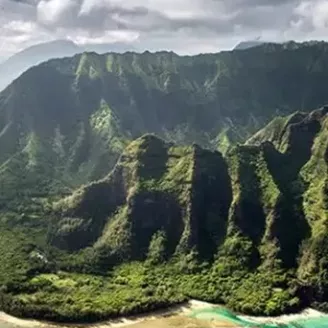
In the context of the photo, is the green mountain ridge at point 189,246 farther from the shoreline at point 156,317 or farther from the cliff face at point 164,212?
the shoreline at point 156,317

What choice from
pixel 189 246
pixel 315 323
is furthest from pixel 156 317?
pixel 315 323

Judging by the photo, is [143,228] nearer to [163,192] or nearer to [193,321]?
[163,192]

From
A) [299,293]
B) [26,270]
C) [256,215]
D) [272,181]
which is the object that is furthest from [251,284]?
[26,270]

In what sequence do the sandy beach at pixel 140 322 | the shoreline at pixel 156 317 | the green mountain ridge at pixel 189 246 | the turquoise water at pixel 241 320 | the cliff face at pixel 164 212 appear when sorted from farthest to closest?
the cliff face at pixel 164 212 < the green mountain ridge at pixel 189 246 < the turquoise water at pixel 241 320 < the shoreline at pixel 156 317 < the sandy beach at pixel 140 322

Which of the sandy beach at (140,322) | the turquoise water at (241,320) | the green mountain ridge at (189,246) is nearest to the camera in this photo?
the sandy beach at (140,322)

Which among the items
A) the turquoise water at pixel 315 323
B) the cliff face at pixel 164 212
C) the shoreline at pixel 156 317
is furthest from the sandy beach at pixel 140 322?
the cliff face at pixel 164 212

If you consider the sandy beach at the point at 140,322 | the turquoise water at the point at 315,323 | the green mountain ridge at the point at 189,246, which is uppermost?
the green mountain ridge at the point at 189,246

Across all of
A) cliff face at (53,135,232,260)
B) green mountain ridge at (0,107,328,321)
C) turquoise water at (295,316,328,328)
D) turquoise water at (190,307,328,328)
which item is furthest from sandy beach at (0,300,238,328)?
cliff face at (53,135,232,260)
